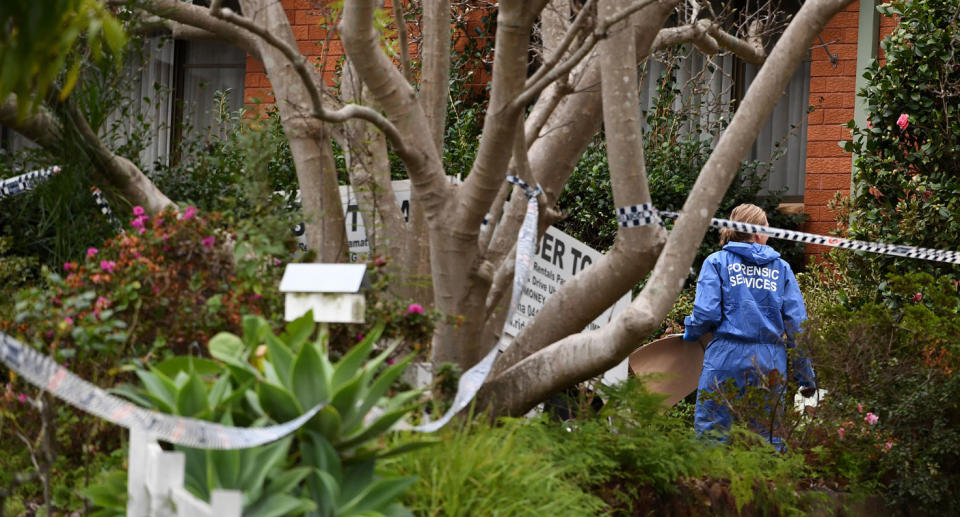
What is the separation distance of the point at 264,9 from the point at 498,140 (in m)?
1.53

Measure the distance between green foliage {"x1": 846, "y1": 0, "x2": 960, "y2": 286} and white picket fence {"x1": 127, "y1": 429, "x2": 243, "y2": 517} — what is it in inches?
254

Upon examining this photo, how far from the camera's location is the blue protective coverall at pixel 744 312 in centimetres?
725

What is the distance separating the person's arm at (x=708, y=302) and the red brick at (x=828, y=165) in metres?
4.18

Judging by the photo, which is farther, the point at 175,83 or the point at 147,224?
the point at 175,83

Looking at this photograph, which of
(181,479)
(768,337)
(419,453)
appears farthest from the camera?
(768,337)

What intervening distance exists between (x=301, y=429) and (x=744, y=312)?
412 centimetres

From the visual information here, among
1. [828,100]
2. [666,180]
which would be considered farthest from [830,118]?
[666,180]

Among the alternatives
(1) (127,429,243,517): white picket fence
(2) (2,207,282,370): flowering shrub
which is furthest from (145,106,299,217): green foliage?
(1) (127,429,243,517): white picket fence

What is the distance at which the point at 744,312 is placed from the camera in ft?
23.9

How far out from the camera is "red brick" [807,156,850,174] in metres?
11.1

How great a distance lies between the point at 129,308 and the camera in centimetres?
471

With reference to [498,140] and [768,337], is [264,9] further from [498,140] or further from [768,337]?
[768,337]

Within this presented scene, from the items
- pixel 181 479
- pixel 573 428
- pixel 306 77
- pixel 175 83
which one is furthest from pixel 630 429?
pixel 175 83

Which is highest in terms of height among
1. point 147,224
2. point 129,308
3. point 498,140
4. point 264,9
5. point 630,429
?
point 264,9
